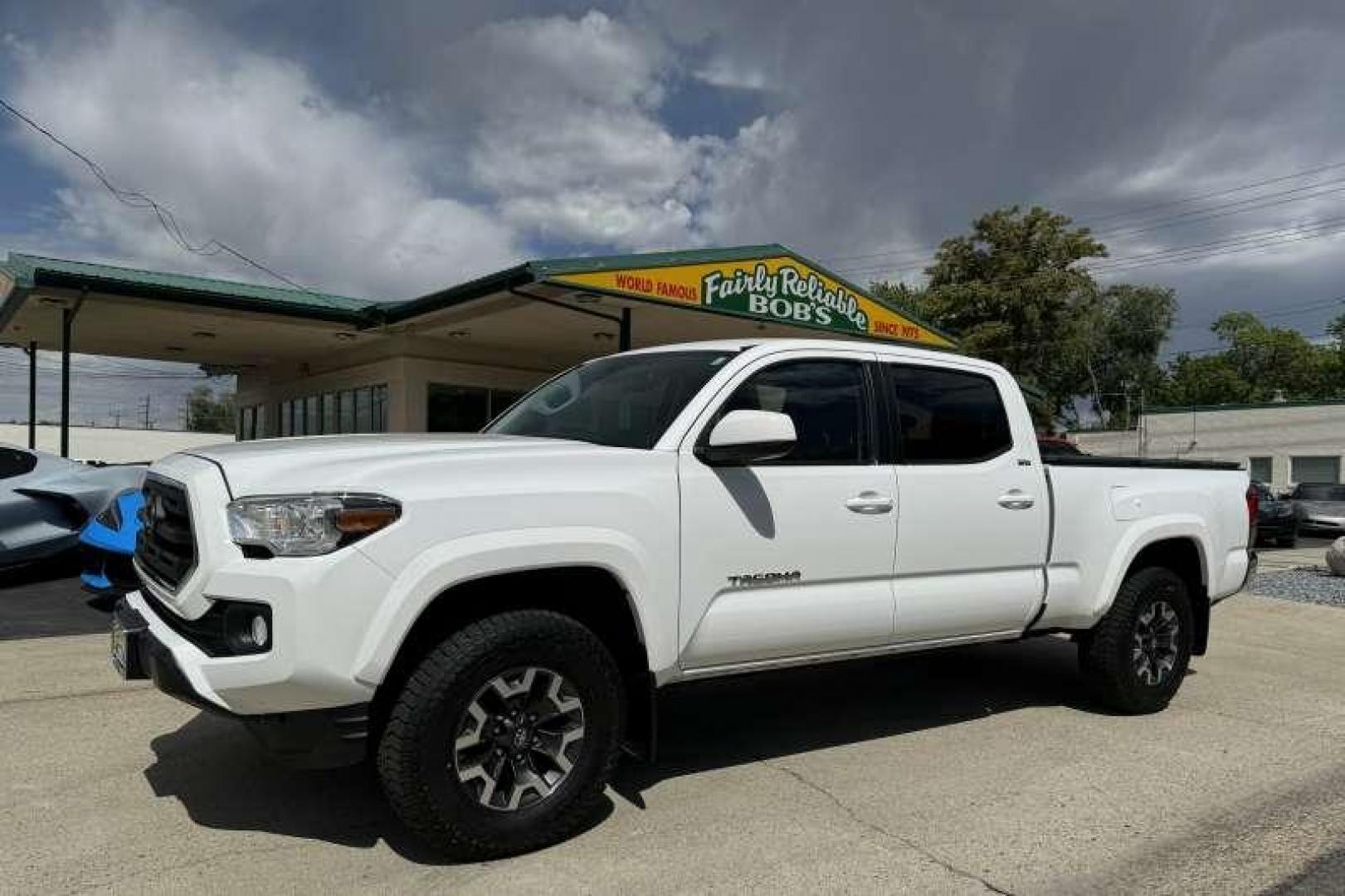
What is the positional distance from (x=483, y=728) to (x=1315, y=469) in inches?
1864

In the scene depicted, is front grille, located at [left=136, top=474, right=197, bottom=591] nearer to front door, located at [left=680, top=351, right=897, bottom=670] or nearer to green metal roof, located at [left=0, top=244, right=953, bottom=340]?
front door, located at [left=680, top=351, right=897, bottom=670]

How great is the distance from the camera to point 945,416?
15.7 feet

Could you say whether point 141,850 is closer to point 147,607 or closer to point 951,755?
point 147,607

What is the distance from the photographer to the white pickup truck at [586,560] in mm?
3107

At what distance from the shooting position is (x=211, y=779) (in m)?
4.12

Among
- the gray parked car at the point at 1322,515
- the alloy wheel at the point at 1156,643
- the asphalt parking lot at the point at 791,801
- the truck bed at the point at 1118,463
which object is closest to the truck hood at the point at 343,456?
the asphalt parking lot at the point at 791,801

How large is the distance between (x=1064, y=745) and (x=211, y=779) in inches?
160

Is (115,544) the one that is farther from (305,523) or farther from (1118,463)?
(1118,463)

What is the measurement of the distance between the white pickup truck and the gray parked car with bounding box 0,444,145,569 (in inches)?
238

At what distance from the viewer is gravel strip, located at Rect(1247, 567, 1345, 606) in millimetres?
11109

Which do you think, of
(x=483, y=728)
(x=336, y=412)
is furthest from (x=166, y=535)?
(x=336, y=412)

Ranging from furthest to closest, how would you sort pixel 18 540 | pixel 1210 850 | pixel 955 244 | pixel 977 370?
pixel 955 244 → pixel 18 540 → pixel 977 370 → pixel 1210 850

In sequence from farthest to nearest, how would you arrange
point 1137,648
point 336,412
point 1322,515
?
point 1322,515
point 336,412
point 1137,648

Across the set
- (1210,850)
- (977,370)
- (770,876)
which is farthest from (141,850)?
(977,370)
